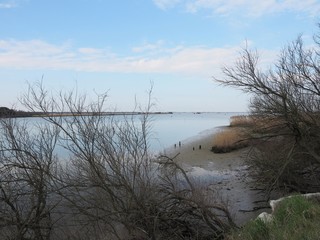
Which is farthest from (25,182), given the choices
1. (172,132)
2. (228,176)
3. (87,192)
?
(172,132)

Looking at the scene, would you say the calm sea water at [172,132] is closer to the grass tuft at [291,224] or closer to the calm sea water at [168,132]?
the calm sea water at [168,132]

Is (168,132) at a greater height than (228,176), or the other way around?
(168,132)

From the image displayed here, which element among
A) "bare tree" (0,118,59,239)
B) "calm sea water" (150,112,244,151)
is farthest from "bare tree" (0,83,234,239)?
"calm sea water" (150,112,244,151)

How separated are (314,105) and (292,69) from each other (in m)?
2.09

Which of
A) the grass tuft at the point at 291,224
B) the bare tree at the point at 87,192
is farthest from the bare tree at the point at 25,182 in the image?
the grass tuft at the point at 291,224

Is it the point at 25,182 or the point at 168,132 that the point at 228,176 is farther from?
the point at 168,132

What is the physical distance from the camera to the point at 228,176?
21.8m

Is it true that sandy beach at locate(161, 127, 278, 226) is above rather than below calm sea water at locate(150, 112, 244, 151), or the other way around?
below

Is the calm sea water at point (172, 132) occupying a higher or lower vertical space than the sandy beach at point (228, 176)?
higher

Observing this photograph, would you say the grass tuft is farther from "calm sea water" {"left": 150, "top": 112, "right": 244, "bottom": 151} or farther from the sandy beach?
"calm sea water" {"left": 150, "top": 112, "right": 244, "bottom": 151}

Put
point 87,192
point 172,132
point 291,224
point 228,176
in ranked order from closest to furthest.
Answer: point 291,224 → point 87,192 → point 228,176 → point 172,132

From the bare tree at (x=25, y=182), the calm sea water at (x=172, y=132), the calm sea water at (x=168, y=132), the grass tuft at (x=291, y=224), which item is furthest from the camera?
the calm sea water at (x=172, y=132)

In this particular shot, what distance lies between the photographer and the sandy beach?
14.5 metres

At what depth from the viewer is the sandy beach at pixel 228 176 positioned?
1453 cm
